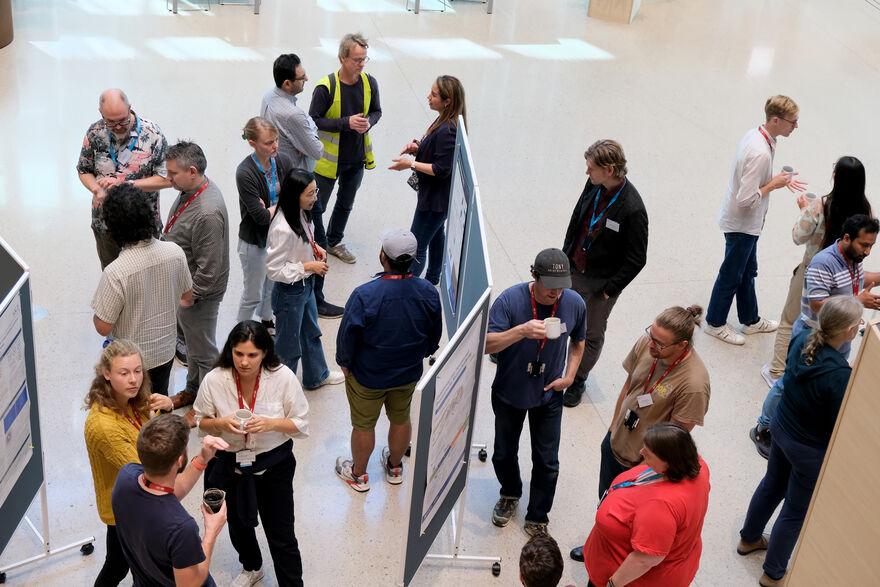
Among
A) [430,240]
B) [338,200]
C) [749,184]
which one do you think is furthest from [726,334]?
[338,200]

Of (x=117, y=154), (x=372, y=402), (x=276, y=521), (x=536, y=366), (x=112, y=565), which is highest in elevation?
(x=117, y=154)

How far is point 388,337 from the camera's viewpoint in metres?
4.25

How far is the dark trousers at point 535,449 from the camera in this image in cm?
438

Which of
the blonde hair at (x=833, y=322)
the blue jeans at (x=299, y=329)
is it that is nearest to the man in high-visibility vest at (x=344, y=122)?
the blue jeans at (x=299, y=329)

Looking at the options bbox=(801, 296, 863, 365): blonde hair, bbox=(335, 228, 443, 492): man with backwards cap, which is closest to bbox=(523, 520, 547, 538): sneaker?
bbox=(335, 228, 443, 492): man with backwards cap

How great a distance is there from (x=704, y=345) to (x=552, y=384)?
7.67ft

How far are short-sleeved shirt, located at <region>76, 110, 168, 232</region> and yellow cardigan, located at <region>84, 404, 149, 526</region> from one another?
1.92 metres

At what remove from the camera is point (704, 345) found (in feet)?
20.4

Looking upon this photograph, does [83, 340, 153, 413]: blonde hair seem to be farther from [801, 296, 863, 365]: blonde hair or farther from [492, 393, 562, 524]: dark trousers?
[801, 296, 863, 365]: blonde hair

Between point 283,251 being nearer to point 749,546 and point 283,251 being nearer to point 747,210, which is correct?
point 749,546

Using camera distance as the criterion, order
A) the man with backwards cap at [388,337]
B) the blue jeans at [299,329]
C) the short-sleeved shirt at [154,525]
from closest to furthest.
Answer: the short-sleeved shirt at [154,525], the man with backwards cap at [388,337], the blue jeans at [299,329]

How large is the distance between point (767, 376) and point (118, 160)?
4210 millimetres

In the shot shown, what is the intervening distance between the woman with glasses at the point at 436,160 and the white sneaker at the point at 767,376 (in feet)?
7.59

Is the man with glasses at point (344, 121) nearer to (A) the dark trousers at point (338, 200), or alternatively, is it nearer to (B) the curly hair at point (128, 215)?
(A) the dark trousers at point (338, 200)
